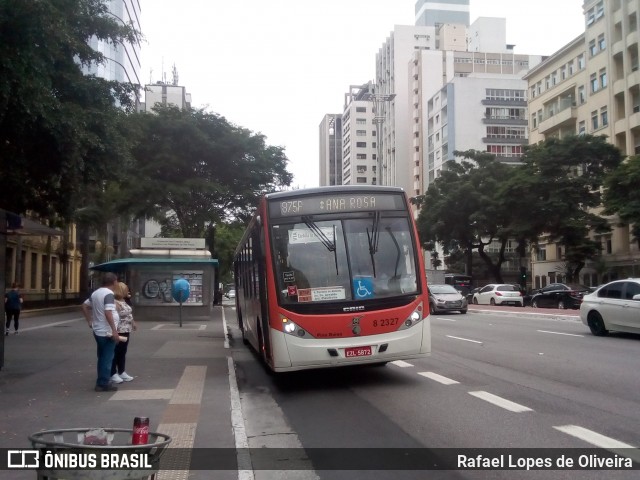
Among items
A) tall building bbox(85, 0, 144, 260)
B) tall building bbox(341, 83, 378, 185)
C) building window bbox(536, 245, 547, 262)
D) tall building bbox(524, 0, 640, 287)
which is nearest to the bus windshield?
tall building bbox(524, 0, 640, 287)

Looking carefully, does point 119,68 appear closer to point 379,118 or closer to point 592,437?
point 379,118

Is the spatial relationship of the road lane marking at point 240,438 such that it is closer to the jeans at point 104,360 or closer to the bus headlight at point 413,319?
the jeans at point 104,360

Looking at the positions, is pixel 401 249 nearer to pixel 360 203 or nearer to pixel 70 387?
pixel 360 203

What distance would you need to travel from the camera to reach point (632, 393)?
9.27 metres

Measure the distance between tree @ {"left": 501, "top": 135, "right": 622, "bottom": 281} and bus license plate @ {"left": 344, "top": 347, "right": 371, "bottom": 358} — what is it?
3811 centimetres

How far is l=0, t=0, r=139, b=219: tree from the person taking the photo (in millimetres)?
10984

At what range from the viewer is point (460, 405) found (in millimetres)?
8633

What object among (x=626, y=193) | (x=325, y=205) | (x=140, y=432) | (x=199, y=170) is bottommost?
(x=140, y=432)

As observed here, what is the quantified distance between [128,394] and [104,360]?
67cm

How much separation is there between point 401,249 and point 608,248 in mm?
46803

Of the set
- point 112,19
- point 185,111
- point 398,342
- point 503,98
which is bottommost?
point 398,342

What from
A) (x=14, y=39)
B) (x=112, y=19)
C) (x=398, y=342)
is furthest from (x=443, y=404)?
(x=112, y=19)

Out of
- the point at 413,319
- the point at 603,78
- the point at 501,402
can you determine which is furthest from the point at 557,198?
the point at 501,402

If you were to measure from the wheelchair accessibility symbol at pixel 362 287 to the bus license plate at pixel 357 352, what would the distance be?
2.53ft
